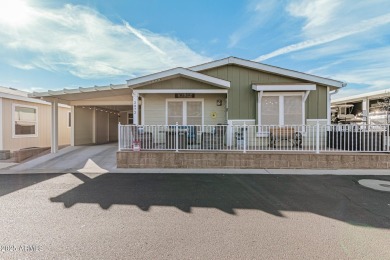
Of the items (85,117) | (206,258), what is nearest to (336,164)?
(206,258)

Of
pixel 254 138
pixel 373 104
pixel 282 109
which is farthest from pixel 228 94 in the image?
pixel 373 104

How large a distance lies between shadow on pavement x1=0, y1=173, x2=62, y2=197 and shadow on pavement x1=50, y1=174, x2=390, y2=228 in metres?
1.11

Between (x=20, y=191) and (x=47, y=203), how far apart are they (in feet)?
4.62

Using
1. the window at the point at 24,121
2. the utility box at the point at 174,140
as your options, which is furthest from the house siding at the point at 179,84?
the window at the point at 24,121

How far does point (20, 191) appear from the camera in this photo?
16.6 ft

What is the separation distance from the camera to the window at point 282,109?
9406mm

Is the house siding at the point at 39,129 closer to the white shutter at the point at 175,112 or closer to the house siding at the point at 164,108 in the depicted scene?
the house siding at the point at 164,108

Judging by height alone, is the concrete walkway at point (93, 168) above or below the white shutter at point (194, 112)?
below

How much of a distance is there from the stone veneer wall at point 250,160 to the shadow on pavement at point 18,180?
221 cm

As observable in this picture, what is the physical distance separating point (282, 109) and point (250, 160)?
11.1 ft

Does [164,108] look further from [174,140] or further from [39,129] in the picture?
[39,129]

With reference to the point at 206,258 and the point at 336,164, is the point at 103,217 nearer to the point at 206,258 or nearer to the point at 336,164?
the point at 206,258

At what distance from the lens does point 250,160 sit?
7.40 m

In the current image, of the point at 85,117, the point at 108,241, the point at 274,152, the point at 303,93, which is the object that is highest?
the point at 303,93
